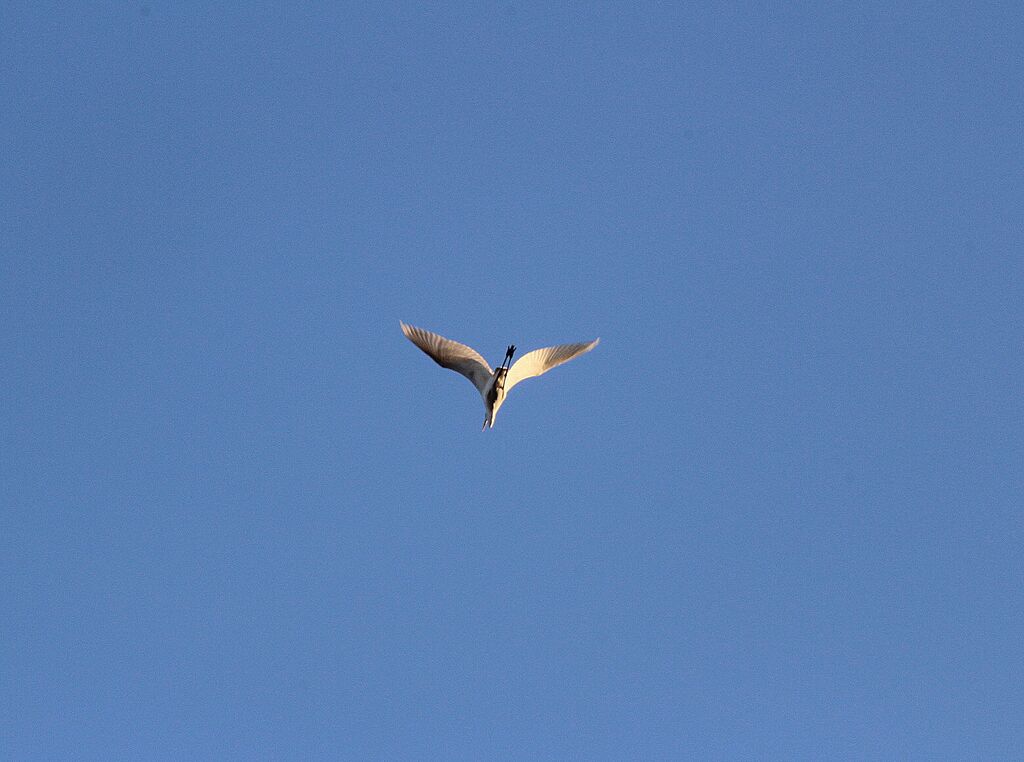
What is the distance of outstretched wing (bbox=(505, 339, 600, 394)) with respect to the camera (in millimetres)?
46500

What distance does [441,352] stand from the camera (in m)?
47.6

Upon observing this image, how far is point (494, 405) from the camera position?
148 feet

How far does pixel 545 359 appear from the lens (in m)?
47.5

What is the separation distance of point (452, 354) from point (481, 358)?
1062 millimetres

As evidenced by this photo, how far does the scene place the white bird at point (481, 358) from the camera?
4662 cm

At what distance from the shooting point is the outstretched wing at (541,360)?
46500 millimetres

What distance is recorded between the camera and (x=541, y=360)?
47.4 m

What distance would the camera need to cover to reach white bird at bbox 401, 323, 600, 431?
46625 mm

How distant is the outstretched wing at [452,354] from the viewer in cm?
4712

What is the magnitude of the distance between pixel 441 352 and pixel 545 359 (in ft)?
12.1

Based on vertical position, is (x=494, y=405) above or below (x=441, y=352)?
below

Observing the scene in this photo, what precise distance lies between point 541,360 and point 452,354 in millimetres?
3149

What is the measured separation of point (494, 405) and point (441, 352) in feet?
11.9

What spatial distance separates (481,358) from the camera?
47.2 m
